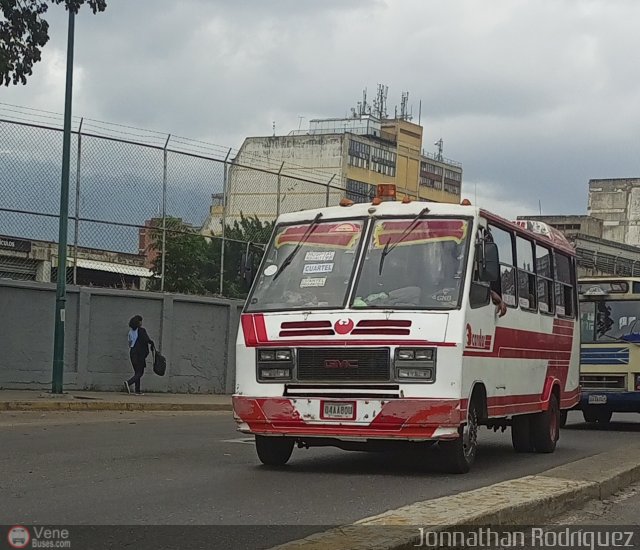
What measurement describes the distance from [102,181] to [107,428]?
9.55m

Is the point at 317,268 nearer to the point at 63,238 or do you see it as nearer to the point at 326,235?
the point at 326,235

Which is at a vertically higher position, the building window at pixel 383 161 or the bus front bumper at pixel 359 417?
the building window at pixel 383 161

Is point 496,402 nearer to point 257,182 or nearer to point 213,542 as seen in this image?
point 213,542

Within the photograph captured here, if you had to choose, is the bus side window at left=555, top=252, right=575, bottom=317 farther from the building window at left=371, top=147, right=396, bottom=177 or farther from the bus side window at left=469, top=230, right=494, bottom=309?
the building window at left=371, top=147, right=396, bottom=177

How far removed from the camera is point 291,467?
11.8 m

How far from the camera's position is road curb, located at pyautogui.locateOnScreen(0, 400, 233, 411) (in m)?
19.1

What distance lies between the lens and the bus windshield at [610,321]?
1981 centimetres

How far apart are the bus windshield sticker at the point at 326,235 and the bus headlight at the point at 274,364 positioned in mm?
1337

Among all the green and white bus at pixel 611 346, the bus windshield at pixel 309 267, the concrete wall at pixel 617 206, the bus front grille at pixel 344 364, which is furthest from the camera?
the concrete wall at pixel 617 206

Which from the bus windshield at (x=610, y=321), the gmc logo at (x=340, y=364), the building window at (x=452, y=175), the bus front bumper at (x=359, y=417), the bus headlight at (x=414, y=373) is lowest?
the bus front bumper at (x=359, y=417)

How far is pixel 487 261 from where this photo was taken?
450 inches

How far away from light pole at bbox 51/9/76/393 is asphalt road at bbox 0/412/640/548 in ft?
14.9

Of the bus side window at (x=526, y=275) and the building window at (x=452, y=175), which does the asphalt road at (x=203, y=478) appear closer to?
the bus side window at (x=526, y=275)

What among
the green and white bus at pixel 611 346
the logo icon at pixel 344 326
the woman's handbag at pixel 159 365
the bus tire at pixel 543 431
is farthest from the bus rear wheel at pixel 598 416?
the logo icon at pixel 344 326
